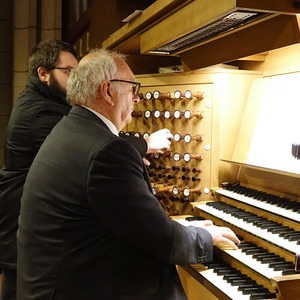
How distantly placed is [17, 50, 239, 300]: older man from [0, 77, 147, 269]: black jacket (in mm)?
651

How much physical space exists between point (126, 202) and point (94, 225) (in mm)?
154

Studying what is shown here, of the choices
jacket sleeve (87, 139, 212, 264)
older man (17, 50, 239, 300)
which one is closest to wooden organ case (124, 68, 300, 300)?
older man (17, 50, 239, 300)

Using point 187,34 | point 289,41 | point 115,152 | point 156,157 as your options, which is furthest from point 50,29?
point 115,152

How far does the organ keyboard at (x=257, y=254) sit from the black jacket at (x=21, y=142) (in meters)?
0.87

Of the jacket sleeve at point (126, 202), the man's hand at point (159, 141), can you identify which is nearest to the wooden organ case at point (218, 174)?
the man's hand at point (159, 141)

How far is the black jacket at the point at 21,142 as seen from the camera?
8.09 feet

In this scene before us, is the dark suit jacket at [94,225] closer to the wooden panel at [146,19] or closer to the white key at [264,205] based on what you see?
the white key at [264,205]

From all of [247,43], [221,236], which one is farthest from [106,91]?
[247,43]

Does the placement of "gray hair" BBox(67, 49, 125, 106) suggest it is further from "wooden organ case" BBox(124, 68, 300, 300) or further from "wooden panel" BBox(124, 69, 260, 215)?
"wooden panel" BBox(124, 69, 260, 215)

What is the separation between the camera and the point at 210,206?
2.65 m

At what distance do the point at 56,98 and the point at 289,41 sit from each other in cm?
121

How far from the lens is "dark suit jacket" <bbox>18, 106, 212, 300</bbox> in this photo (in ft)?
5.29

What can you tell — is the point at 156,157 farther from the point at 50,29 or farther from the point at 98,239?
the point at 50,29

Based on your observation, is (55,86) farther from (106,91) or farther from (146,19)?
(106,91)
